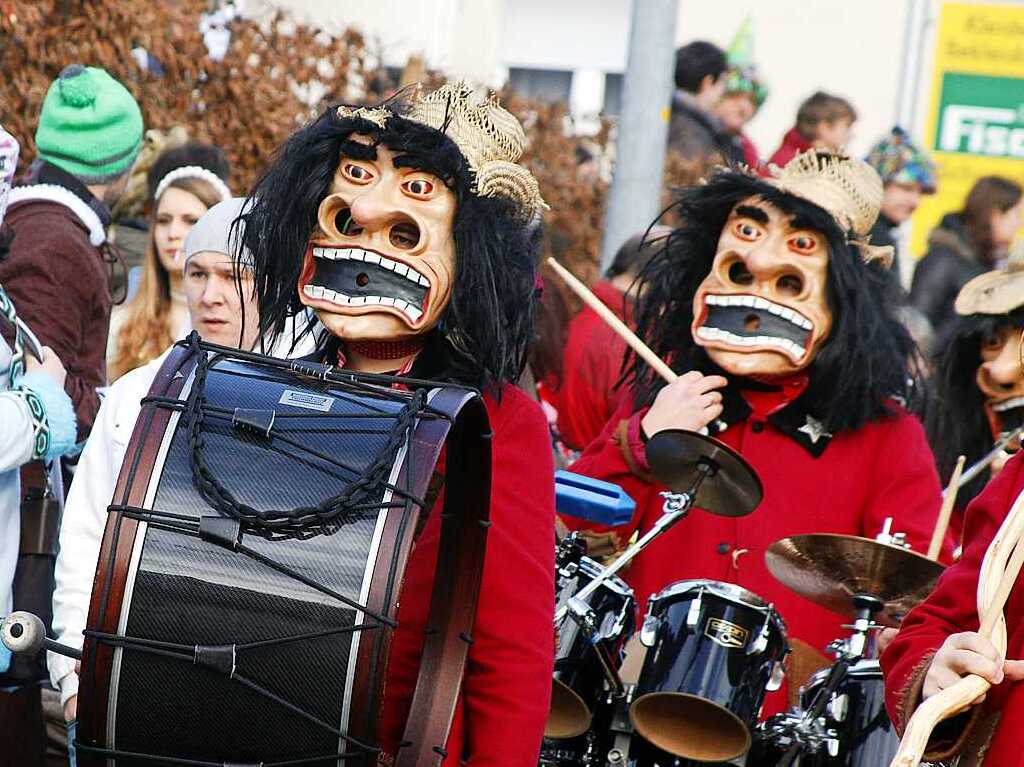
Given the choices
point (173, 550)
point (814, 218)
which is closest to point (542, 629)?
point (173, 550)

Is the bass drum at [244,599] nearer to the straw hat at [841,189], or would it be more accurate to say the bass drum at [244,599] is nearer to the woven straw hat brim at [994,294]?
the straw hat at [841,189]

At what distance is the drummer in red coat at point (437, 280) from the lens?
131 inches

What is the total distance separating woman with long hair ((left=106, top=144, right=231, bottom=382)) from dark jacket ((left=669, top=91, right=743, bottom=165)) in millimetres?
3579

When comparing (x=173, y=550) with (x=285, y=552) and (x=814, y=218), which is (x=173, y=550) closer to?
(x=285, y=552)

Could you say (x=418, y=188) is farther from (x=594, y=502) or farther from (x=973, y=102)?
(x=973, y=102)

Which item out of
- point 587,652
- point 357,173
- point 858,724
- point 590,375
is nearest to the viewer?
point 357,173

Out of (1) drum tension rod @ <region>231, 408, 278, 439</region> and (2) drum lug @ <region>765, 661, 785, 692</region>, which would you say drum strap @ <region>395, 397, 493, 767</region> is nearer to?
(1) drum tension rod @ <region>231, 408, 278, 439</region>

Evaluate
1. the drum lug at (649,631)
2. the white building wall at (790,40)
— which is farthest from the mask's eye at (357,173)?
the white building wall at (790,40)

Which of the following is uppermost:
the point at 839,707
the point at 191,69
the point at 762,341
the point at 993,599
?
the point at 191,69

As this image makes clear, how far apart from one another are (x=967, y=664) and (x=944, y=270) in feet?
22.0

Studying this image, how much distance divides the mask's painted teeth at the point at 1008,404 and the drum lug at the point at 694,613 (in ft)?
5.22

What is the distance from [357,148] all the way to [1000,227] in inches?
253

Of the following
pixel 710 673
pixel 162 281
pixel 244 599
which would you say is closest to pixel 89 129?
pixel 162 281

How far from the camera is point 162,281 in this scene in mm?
6098
